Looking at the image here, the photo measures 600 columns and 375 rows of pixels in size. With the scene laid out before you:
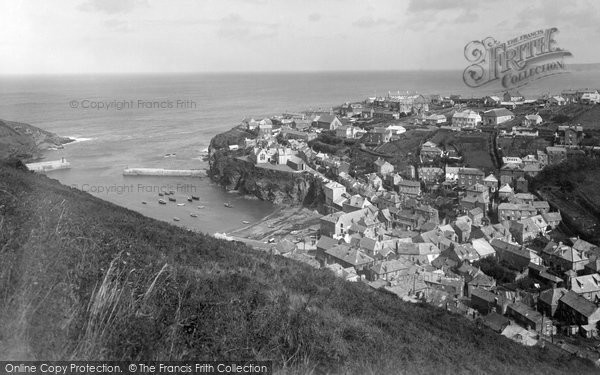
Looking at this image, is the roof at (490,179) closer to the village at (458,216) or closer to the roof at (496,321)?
the village at (458,216)

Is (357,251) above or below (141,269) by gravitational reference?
below

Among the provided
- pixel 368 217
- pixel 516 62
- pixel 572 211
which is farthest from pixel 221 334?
pixel 516 62

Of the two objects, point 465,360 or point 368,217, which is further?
point 368,217

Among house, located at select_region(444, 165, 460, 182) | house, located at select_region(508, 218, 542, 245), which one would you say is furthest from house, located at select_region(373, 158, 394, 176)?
house, located at select_region(508, 218, 542, 245)

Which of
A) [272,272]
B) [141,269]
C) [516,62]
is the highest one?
[516,62]

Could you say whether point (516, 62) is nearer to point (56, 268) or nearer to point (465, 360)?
point (465, 360)

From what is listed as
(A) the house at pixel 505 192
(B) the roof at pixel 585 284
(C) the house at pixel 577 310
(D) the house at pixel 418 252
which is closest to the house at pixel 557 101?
(A) the house at pixel 505 192

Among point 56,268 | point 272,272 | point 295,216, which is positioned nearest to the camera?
point 56,268

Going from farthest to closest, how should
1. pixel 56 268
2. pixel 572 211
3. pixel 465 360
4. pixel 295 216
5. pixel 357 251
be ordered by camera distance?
pixel 295 216, pixel 572 211, pixel 357 251, pixel 465 360, pixel 56 268
